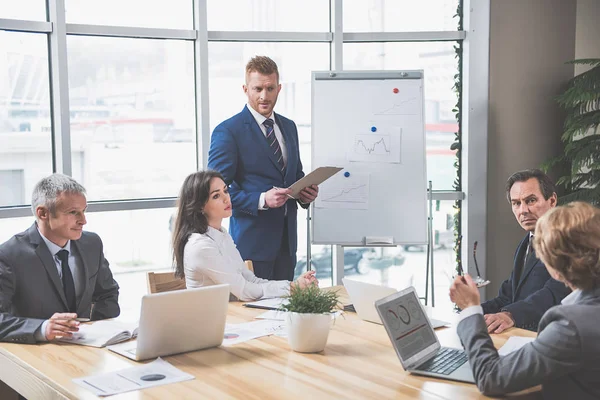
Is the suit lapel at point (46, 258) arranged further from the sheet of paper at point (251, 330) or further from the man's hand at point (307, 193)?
the man's hand at point (307, 193)

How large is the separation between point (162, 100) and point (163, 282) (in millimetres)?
1844

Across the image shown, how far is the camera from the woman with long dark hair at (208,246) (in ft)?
9.66

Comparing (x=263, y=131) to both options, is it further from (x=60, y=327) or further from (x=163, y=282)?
(x=60, y=327)

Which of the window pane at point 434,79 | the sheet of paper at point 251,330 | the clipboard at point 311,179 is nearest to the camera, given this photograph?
the sheet of paper at point 251,330

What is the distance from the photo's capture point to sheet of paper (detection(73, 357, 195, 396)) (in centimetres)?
188

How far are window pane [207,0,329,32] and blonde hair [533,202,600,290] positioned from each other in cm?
333

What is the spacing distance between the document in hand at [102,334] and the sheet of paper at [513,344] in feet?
3.87

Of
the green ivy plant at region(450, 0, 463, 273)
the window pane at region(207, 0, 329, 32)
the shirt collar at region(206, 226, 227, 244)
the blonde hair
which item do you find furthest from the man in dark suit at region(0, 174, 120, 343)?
the green ivy plant at region(450, 0, 463, 273)

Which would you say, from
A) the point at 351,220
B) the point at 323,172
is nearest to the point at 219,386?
the point at 323,172

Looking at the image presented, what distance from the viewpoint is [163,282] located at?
312 cm

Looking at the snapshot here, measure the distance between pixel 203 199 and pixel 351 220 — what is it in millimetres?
1545

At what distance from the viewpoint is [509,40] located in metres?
4.89

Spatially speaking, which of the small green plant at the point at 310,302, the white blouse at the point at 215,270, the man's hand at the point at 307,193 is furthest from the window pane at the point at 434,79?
the small green plant at the point at 310,302

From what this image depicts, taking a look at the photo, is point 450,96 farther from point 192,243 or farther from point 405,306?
point 405,306
